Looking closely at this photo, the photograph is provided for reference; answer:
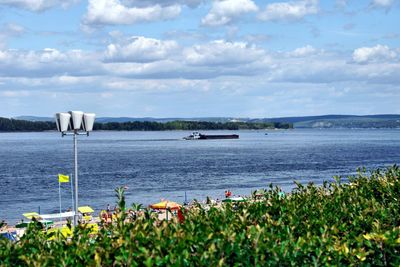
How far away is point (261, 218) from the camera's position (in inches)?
573

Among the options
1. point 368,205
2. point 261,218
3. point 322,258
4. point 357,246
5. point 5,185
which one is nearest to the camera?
point 322,258

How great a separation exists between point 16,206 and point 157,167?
48.3 meters

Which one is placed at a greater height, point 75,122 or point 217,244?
point 75,122

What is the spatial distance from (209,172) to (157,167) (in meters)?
14.5

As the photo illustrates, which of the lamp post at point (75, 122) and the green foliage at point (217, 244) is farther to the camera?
Answer: the lamp post at point (75, 122)

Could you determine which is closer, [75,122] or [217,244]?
[217,244]

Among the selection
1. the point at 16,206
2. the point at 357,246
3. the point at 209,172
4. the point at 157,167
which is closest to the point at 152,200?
the point at 16,206

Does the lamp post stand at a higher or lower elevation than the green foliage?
higher

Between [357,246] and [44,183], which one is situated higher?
[357,246]

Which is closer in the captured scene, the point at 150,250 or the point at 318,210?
the point at 150,250

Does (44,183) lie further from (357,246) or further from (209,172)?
(357,246)

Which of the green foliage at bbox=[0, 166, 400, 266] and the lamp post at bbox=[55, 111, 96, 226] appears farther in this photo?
the lamp post at bbox=[55, 111, 96, 226]

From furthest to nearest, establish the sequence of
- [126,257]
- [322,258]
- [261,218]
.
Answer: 1. [261,218]
2. [322,258]
3. [126,257]

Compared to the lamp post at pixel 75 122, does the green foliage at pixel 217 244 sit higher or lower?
lower
